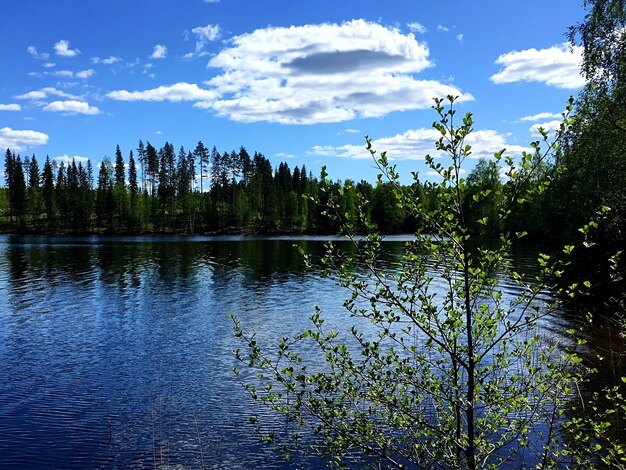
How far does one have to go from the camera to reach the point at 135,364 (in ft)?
76.2

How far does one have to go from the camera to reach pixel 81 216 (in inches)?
5910

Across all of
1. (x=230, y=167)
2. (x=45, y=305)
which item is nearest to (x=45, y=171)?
(x=230, y=167)

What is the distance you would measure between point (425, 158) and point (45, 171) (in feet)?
643

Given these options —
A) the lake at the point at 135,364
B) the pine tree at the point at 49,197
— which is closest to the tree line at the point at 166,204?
the pine tree at the point at 49,197

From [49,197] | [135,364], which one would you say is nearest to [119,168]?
[49,197]

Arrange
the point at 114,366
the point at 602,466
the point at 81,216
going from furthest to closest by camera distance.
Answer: the point at 81,216 → the point at 114,366 → the point at 602,466

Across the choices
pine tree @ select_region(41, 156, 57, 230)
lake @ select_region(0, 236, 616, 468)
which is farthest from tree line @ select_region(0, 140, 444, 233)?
lake @ select_region(0, 236, 616, 468)

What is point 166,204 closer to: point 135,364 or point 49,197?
point 49,197

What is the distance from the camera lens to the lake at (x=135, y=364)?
15.1 m

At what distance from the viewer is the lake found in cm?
1509

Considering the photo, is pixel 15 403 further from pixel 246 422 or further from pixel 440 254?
pixel 440 254

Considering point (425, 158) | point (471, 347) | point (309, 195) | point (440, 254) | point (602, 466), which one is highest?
point (425, 158)

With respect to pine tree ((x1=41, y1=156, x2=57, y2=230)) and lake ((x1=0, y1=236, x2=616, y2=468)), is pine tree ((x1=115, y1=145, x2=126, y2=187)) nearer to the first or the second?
pine tree ((x1=41, y1=156, x2=57, y2=230))

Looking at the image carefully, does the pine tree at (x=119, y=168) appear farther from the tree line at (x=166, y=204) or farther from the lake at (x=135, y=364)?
the lake at (x=135, y=364)
